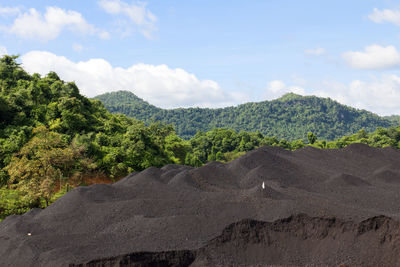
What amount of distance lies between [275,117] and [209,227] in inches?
5619

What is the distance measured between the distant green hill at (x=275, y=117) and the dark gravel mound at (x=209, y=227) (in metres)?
118

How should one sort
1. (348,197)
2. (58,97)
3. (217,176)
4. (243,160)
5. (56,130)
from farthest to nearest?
1. (58,97)
2. (56,130)
3. (243,160)
4. (217,176)
5. (348,197)

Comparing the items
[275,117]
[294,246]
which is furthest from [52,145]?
[275,117]

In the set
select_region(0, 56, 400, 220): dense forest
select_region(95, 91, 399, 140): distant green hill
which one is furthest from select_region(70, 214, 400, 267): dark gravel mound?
select_region(95, 91, 399, 140): distant green hill

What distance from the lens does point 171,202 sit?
15828 mm

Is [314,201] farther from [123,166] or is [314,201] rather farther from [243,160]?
[123,166]

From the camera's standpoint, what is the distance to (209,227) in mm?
13062

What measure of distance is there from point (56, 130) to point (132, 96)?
155 m

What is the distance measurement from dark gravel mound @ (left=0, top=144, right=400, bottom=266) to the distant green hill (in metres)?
118

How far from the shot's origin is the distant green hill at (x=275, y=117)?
14188 centimetres

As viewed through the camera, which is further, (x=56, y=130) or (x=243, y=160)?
(x=56, y=130)

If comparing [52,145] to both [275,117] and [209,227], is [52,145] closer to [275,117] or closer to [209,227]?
[209,227]

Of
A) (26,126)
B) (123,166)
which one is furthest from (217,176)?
(26,126)

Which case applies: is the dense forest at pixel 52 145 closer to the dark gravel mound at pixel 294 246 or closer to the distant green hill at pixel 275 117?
the dark gravel mound at pixel 294 246
